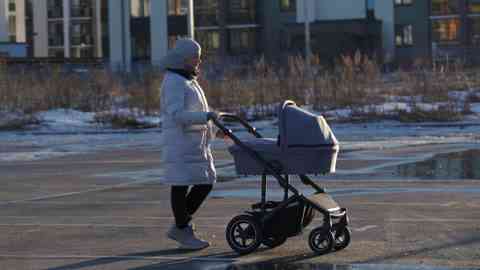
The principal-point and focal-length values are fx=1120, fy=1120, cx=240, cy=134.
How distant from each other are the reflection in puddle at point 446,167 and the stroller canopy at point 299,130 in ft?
22.9

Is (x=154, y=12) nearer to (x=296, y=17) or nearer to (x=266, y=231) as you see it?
(x=296, y=17)

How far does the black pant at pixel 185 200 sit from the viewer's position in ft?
33.6

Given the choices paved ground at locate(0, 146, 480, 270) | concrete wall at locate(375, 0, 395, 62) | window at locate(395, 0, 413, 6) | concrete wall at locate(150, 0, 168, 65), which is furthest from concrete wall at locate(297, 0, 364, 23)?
paved ground at locate(0, 146, 480, 270)

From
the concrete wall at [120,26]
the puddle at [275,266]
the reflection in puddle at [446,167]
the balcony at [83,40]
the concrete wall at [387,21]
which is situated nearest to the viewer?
the puddle at [275,266]

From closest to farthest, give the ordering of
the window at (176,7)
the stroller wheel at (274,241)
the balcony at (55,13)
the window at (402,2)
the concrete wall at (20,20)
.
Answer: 1. the stroller wheel at (274,241)
2. the window at (402,2)
3. the window at (176,7)
4. the concrete wall at (20,20)
5. the balcony at (55,13)

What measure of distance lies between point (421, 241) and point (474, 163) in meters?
8.56

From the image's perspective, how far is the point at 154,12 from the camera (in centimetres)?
8225

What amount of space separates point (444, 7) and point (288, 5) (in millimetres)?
11972

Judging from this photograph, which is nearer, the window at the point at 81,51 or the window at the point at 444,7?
the window at the point at 444,7

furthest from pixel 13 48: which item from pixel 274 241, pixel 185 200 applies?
pixel 274 241

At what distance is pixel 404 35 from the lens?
263 feet

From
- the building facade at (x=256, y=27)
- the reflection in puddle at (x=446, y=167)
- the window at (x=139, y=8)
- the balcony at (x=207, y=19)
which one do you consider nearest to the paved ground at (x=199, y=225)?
the reflection in puddle at (x=446, y=167)

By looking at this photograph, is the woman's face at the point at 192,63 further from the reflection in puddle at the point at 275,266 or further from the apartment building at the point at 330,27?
the apartment building at the point at 330,27

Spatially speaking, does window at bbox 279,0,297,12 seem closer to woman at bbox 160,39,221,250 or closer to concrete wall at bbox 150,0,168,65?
concrete wall at bbox 150,0,168,65
